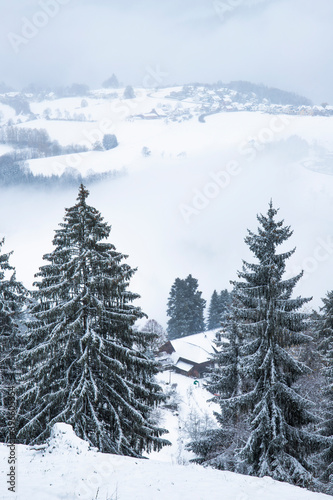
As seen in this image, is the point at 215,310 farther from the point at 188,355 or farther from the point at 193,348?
the point at 188,355

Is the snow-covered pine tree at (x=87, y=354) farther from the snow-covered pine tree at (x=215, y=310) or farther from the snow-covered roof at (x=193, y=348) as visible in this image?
the snow-covered pine tree at (x=215, y=310)

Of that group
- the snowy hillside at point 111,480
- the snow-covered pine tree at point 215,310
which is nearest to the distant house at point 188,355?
the snow-covered pine tree at point 215,310

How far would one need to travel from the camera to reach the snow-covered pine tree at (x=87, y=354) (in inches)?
426

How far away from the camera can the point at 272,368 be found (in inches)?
484

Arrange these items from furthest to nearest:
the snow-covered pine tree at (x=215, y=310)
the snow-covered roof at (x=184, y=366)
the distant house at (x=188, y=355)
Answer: the snow-covered pine tree at (x=215, y=310)
the distant house at (x=188, y=355)
the snow-covered roof at (x=184, y=366)

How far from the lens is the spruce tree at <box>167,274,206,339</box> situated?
6531 cm

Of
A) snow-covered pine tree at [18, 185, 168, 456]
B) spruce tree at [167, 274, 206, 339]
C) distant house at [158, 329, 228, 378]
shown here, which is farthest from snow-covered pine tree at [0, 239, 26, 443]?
spruce tree at [167, 274, 206, 339]

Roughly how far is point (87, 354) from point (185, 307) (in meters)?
55.3

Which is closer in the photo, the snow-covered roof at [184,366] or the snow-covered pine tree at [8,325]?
the snow-covered pine tree at [8,325]

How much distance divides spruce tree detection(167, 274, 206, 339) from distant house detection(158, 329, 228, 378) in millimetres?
8209

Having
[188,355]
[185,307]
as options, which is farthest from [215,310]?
[188,355]

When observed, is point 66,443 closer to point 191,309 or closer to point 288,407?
point 288,407

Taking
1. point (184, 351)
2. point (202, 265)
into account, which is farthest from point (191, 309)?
point (202, 265)

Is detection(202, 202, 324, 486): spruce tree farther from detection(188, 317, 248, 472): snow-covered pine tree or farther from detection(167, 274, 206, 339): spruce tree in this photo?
detection(167, 274, 206, 339): spruce tree
